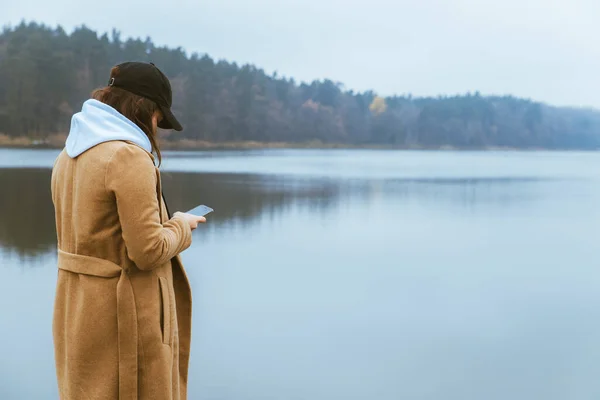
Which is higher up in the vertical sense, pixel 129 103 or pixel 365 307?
pixel 129 103

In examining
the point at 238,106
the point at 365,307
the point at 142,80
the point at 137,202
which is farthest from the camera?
the point at 238,106

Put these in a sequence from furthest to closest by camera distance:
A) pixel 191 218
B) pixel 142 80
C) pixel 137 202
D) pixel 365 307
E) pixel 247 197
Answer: pixel 247 197
pixel 365 307
pixel 191 218
pixel 142 80
pixel 137 202

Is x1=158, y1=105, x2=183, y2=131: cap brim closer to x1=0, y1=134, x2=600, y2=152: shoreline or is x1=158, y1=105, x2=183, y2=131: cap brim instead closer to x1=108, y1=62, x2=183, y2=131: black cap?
x1=108, y1=62, x2=183, y2=131: black cap

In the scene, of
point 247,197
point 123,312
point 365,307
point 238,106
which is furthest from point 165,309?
point 238,106

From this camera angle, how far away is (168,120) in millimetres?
1765

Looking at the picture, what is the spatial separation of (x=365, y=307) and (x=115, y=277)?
135 inches

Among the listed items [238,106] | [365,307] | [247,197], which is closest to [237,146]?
[238,106]

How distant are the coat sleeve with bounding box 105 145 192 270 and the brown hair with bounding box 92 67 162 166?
13 centimetres

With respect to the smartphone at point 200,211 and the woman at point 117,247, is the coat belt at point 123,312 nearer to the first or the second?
Answer: the woman at point 117,247

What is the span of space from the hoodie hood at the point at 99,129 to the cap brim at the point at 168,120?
0.08 metres

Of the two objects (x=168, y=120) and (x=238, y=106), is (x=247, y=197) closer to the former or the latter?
(x=168, y=120)

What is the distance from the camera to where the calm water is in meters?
3.49

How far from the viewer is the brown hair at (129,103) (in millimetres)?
1711

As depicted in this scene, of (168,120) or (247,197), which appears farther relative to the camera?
(247,197)
